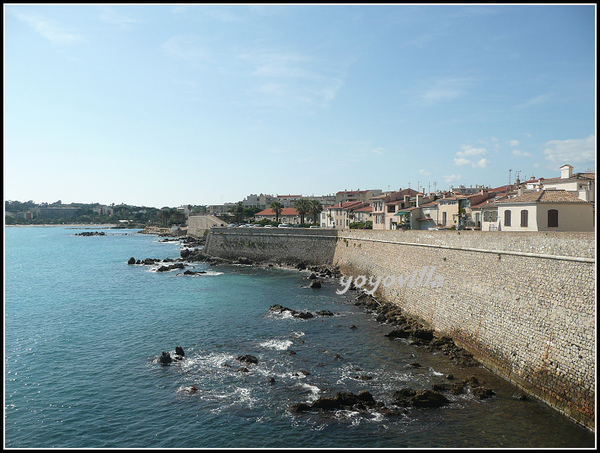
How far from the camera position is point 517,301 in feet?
64.5

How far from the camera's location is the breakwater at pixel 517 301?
15812mm

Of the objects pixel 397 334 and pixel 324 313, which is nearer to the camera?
pixel 397 334

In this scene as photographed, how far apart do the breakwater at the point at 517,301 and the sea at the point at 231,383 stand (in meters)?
1.17

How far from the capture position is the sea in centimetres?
1533

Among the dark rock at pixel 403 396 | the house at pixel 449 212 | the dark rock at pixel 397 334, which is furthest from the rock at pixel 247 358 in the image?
the house at pixel 449 212

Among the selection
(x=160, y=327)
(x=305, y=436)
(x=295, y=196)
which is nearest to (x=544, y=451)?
(x=305, y=436)

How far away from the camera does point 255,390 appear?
19203 mm

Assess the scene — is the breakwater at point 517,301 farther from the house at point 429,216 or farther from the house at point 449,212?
the house at point 429,216

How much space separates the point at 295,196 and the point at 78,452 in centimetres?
16467

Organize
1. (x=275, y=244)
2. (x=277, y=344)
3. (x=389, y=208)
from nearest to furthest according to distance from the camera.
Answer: (x=277, y=344) → (x=389, y=208) → (x=275, y=244)

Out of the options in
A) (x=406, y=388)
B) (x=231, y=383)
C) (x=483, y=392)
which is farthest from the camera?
(x=231, y=383)

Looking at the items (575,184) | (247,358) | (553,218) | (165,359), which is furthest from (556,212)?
(165,359)

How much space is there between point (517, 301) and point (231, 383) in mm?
14704

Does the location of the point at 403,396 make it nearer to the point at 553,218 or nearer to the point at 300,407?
the point at 300,407
